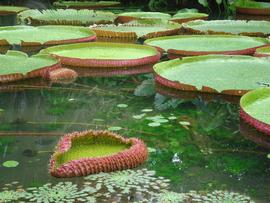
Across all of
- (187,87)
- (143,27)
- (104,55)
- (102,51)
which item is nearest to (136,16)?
(143,27)

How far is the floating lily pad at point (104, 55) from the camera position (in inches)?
139

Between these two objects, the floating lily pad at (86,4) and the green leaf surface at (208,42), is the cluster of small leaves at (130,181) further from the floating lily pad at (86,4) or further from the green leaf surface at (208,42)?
the floating lily pad at (86,4)

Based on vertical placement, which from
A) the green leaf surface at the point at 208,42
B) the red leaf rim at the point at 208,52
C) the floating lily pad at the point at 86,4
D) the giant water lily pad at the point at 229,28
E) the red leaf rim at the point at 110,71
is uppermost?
the floating lily pad at the point at 86,4

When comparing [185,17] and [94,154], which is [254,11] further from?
[94,154]

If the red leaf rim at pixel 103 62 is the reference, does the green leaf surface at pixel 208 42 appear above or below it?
above

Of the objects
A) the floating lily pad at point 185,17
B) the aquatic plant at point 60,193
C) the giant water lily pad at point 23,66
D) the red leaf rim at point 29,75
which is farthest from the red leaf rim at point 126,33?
the aquatic plant at point 60,193

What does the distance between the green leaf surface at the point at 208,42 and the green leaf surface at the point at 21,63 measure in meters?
0.98

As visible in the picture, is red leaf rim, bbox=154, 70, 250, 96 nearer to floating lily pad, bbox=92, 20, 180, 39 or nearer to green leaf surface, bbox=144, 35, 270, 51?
green leaf surface, bbox=144, 35, 270, 51

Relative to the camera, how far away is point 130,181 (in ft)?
5.99

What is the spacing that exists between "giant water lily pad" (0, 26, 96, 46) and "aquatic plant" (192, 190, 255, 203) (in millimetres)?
2773

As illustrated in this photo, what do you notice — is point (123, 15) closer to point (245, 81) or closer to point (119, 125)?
point (245, 81)

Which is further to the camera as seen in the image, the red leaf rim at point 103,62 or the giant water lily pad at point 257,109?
the red leaf rim at point 103,62

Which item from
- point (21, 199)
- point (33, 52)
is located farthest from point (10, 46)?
point (21, 199)

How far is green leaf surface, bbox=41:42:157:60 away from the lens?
149 inches
